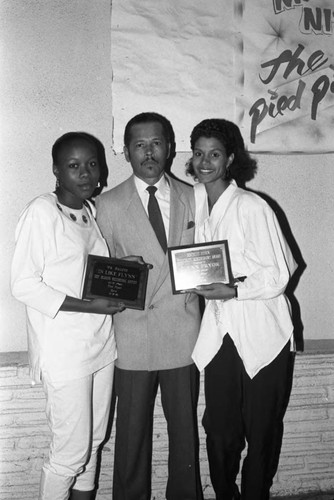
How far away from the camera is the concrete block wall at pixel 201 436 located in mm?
2717

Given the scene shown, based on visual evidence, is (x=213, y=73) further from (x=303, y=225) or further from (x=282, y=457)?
(x=282, y=457)

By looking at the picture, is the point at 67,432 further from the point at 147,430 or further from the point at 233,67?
the point at 233,67

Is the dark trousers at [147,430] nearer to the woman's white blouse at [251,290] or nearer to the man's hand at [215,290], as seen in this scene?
the woman's white blouse at [251,290]

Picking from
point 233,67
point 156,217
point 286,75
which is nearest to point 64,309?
point 156,217

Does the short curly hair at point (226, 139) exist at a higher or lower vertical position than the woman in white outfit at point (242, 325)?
higher

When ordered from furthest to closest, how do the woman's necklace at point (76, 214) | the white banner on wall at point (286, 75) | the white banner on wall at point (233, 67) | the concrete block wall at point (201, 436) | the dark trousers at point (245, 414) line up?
the white banner on wall at point (286, 75)
the white banner on wall at point (233, 67)
the concrete block wall at point (201, 436)
the dark trousers at point (245, 414)
the woman's necklace at point (76, 214)

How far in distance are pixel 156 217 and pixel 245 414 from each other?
1021 millimetres

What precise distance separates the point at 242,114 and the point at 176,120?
0.40 metres

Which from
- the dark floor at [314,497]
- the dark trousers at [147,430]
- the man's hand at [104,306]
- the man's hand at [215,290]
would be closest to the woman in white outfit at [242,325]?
the man's hand at [215,290]

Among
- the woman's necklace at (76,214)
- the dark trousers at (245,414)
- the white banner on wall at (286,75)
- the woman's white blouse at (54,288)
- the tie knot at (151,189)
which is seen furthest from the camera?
the white banner on wall at (286,75)

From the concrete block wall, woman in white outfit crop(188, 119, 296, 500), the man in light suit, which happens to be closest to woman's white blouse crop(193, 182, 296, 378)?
woman in white outfit crop(188, 119, 296, 500)

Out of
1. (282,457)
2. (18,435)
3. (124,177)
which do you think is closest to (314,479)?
(282,457)

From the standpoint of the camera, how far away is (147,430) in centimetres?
243

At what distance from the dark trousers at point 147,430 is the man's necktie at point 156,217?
624 mm
